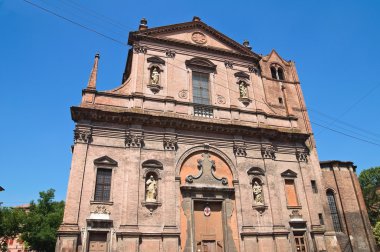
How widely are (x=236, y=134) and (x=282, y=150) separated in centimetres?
331

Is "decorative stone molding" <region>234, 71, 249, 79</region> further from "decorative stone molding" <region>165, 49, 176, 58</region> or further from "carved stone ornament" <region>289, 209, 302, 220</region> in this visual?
"carved stone ornament" <region>289, 209, 302, 220</region>

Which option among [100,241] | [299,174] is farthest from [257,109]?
[100,241]

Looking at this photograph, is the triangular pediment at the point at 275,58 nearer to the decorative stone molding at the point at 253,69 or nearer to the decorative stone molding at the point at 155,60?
the decorative stone molding at the point at 253,69

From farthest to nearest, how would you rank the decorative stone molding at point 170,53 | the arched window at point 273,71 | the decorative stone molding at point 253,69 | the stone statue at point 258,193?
1. the arched window at point 273,71
2. the decorative stone molding at point 253,69
3. the decorative stone molding at point 170,53
4. the stone statue at point 258,193

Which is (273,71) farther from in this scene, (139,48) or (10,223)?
(10,223)

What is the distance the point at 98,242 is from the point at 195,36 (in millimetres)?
14325

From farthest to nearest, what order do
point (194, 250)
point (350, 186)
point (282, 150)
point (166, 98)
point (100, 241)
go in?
point (350, 186) < point (282, 150) < point (166, 98) < point (194, 250) < point (100, 241)

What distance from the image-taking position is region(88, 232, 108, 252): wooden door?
42.1 feet

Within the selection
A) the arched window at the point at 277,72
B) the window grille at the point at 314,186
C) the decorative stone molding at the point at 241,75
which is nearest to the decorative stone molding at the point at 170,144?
the decorative stone molding at the point at 241,75

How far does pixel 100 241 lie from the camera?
42.8 ft

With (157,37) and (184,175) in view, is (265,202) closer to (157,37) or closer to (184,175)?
(184,175)

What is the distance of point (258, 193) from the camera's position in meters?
16.5

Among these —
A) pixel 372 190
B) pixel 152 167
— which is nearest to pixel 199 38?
pixel 152 167

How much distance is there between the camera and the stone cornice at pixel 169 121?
15.1m
